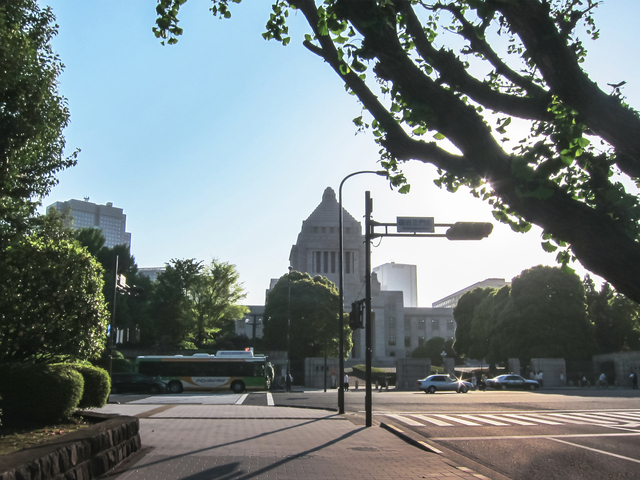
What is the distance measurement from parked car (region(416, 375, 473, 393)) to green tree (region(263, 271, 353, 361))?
13754 millimetres

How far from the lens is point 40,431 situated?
8516mm

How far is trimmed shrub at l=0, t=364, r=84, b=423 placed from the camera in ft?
29.5

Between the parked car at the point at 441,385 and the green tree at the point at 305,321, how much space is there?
1375 centimetres

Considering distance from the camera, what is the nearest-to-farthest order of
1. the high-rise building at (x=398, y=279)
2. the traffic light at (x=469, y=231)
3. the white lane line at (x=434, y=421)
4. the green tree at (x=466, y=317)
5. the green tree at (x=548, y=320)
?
the traffic light at (x=469, y=231) → the white lane line at (x=434, y=421) → the green tree at (x=548, y=320) → the green tree at (x=466, y=317) → the high-rise building at (x=398, y=279)

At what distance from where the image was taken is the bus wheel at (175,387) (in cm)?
3700

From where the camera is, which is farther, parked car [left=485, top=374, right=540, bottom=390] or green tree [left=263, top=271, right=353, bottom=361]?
green tree [left=263, top=271, right=353, bottom=361]

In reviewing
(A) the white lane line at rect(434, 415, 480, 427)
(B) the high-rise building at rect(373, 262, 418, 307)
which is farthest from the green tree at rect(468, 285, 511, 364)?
(B) the high-rise building at rect(373, 262, 418, 307)

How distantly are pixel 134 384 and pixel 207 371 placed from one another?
16.4 feet

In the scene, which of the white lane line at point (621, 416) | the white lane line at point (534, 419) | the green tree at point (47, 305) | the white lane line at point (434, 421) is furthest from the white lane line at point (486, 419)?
Answer: the green tree at point (47, 305)

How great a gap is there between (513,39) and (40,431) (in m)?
9.21

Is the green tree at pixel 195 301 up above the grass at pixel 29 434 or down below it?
above

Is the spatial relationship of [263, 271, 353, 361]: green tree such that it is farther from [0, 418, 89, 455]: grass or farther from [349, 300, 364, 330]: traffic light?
[0, 418, 89, 455]: grass

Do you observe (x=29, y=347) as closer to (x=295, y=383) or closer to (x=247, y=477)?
(x=247, y=477)

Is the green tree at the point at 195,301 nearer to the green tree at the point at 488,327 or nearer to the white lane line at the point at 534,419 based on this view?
the green tree at the point at 488,327
